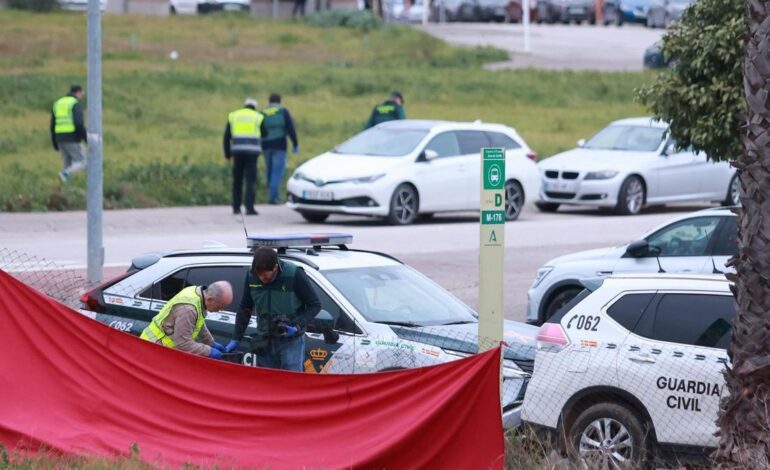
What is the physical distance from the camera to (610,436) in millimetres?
8953

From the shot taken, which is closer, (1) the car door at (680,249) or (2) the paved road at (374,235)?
(1) the car door at (680,249)

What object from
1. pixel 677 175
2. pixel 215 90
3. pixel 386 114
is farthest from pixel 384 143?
pixel 215 90

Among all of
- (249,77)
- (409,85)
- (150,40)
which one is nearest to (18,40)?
(150,40)

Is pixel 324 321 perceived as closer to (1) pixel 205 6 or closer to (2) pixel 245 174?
(2) pixel 245 174

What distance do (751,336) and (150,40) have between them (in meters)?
42.5

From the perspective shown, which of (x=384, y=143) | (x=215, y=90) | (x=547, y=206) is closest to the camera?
(x=384, y=143)

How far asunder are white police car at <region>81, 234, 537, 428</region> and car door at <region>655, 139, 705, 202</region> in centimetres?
1439

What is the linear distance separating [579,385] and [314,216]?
13.7m

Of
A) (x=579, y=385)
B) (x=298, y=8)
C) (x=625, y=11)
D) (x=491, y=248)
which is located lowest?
(x=579, y=385)

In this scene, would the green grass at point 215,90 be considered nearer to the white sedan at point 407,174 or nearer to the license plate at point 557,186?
the white sedan at point 407,174

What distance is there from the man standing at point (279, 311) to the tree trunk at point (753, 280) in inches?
123

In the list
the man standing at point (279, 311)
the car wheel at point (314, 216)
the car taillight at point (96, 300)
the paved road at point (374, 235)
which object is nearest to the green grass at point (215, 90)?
the paved road at point (374, 235)

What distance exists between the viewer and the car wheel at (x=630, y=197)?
80.1 feet

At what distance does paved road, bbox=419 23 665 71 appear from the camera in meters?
50.6
